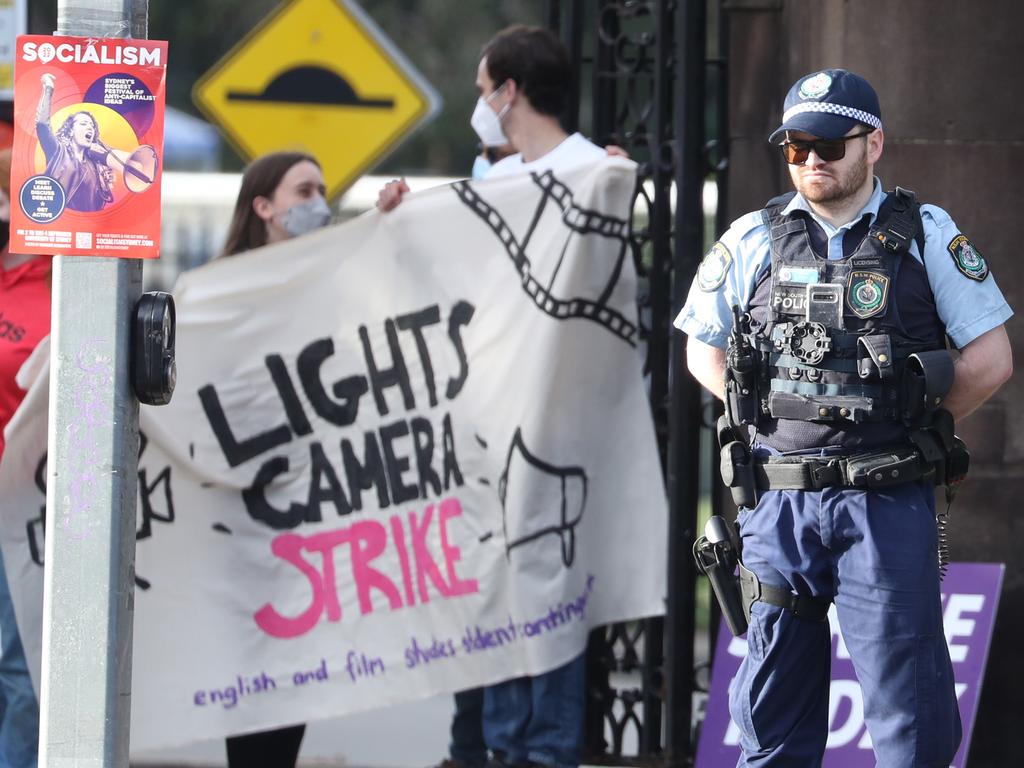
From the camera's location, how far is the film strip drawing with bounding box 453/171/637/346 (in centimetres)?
590

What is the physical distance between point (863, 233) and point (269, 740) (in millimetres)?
2731

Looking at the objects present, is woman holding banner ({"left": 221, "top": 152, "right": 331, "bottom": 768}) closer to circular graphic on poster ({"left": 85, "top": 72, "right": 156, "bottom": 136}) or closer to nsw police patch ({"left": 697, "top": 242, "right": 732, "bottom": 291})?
nsw police patch ({"left": 697, "top": 242, "right": 732, "bottom": 291})

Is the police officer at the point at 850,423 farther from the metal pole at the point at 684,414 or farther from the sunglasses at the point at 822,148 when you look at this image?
the metal pole at the point at 684,414

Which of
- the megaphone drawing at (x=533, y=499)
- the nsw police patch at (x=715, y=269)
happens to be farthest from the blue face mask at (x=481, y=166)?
the nsw police patch at (x=715, y=269)

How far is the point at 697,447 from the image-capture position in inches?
245

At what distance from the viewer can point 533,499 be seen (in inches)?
231

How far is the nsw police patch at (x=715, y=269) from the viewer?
4.69 metres

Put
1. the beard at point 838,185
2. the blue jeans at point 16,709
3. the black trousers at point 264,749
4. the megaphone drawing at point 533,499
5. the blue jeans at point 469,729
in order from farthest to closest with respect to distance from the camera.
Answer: the blue jeans at point 469,729 < the black trousers at point 264,749 < the megaphone drawing at point 533,499 < the blue jeans at point 16,709 < the beard at point 838,185

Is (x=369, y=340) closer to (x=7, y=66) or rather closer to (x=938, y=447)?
(x=938, y=447)

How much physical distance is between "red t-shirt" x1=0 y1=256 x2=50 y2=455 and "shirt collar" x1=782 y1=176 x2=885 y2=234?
90.6 inches

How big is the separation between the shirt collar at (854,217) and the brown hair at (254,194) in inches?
81.7

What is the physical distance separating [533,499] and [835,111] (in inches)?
74.8

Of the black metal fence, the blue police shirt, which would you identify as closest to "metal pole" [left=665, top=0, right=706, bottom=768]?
the black metal fence

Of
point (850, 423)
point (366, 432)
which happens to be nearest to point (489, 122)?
point (366, 432)
